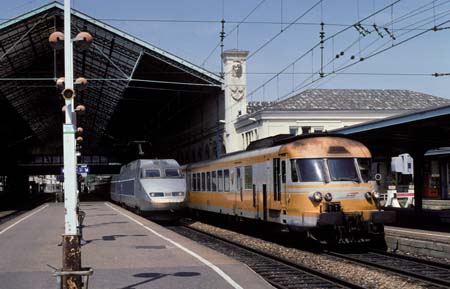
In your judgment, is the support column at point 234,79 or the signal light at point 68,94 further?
the support column at point 234,79

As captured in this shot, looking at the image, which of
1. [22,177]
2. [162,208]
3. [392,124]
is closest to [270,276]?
[392,124]

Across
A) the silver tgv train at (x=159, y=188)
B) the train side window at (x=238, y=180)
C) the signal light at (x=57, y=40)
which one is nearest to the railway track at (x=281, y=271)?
the train side window at (x=238, y=180)

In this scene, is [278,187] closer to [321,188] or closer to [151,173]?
[321,188]

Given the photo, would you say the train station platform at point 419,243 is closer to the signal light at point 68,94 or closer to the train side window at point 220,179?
the train side window at point 220,179

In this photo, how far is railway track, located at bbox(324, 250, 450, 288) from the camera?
12322mm

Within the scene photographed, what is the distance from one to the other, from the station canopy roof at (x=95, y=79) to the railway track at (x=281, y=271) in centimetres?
1898

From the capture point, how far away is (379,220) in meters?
16.1

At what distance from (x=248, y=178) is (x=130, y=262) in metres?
8.17

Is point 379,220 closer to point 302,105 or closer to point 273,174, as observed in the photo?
point 273,174

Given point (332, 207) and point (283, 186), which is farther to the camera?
point (283, 186)

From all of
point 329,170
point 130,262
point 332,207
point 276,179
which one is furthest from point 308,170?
point 130,262

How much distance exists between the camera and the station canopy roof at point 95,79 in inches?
1486

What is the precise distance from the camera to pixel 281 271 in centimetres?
1390

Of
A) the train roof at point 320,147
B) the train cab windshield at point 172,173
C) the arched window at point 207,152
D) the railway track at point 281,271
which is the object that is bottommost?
the railway track at point 281,271
